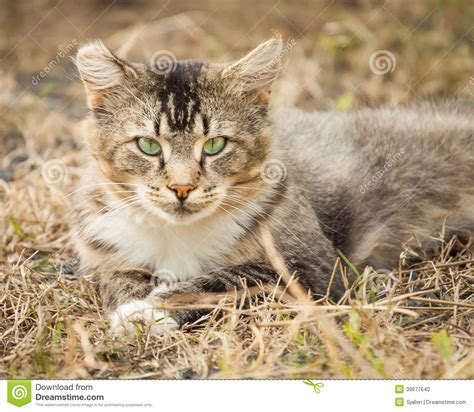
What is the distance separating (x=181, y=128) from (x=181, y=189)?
0.89 feet

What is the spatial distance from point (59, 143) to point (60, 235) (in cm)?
125

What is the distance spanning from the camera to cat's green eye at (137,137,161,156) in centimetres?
306

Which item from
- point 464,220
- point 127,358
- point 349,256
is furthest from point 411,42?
point 127,358

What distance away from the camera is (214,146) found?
3.10m

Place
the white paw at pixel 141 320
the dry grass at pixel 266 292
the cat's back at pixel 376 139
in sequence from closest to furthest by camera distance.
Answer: the dry grass at pixel 266 292 < the white paw at pixel 141 320 < the cat's back at pixel 376 139

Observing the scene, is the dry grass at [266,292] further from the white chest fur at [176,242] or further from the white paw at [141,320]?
the white chest fur at [176,242]

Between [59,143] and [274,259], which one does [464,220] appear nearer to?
[274,259]

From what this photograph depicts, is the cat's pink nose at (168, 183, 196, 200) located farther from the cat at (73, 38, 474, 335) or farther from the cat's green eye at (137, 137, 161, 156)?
the cat's green eye at (137, 137, 161, 156)

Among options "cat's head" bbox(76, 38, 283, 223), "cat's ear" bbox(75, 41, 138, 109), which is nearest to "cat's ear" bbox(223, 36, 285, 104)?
"cat's head" bbox(76, 38, 283, 223)

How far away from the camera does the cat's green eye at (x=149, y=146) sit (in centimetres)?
306

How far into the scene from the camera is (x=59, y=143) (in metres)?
5.09

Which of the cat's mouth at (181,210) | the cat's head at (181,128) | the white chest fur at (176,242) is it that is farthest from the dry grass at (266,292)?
A: the cat's head at (181,128)

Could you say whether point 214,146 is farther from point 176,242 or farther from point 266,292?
point 266,292

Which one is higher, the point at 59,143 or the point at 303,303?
the point at 59,143
